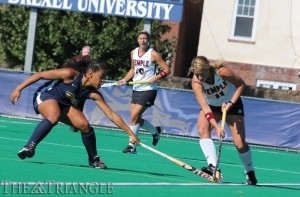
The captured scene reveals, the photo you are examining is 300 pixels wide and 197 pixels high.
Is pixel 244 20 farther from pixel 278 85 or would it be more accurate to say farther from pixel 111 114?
pixel 111 114

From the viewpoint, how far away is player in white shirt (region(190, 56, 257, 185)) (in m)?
11.8

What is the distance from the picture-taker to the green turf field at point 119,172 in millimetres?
9688

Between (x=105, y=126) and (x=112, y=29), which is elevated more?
(x=112, y=29)

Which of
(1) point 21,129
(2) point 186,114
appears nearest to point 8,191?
(1) point 21,129

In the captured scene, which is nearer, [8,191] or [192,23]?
[8,191]

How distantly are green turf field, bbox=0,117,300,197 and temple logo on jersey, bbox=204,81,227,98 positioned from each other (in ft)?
3.56

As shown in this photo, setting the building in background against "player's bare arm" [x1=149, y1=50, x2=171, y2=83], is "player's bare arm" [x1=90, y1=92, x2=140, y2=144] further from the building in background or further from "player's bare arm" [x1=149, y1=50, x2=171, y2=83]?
the building in background

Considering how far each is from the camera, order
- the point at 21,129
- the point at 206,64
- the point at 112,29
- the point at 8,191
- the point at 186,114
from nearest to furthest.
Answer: the point at 8,191
the point at 206,64
the point at 21,129
the point at 186,114
the point at 112,29

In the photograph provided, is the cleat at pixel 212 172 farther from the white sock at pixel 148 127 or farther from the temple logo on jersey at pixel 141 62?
the white sock at pixel 148 127

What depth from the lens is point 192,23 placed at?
35.6 metres

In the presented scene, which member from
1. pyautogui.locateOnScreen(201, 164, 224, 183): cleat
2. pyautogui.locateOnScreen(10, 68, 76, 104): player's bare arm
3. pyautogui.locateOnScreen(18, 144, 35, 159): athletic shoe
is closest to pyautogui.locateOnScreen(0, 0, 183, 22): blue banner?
pyautogui.locateOnScreen(10, 68, 76, 104): player's bare arm

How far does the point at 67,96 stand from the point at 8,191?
133 inches

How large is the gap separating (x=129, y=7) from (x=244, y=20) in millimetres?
10284

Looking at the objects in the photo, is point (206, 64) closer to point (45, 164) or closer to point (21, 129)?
point (45, 164)
